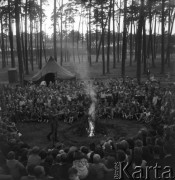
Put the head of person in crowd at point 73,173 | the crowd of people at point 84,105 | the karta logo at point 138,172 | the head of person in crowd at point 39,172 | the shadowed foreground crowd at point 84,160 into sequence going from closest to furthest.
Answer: the head of person in crowd at point 39,172 → the head of person in crowd at point 73,173 → the shadowed foreground crowd at point 84,160 → the karta logo at point 138,172 → the crowd of people at point 84,105

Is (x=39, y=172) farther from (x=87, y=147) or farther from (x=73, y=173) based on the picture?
(x=87, y=147)

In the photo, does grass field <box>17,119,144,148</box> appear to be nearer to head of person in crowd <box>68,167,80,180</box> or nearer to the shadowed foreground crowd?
the shadowed foreground crowd

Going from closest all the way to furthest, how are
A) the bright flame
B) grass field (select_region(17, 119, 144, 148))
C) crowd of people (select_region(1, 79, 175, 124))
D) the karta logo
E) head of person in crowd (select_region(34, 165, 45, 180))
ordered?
head of person in crowd (select_region(34, 165, 45, 180))
the karta logo
grass field (select_region(17, 119, 144, 148))
the bright flame
crowd of people (select_region(1, 79, 175, 124))

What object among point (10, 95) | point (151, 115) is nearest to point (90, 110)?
point (151, 115)

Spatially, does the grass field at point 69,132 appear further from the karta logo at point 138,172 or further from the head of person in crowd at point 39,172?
the head of person in crowd at point 39,172

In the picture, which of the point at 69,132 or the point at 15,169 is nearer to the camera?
the point at 15,169

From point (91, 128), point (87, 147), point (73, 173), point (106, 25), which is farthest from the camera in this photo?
point (106, 25)

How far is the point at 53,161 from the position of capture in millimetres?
8008

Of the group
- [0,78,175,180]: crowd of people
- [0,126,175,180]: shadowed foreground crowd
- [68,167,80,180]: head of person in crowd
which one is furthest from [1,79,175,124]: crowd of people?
[68,167,80,180]: head of person in crowd

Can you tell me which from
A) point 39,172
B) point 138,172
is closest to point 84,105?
point 138,172

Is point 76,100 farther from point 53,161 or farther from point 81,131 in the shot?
point 53,161

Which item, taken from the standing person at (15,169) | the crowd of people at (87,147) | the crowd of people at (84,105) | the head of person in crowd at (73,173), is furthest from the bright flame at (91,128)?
the head of person in crowd at (73,173)

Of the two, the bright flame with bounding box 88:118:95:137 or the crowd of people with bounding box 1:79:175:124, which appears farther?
the crowd of people with bounding box 1:79:175:124

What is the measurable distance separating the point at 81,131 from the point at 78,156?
6506 millimetres
